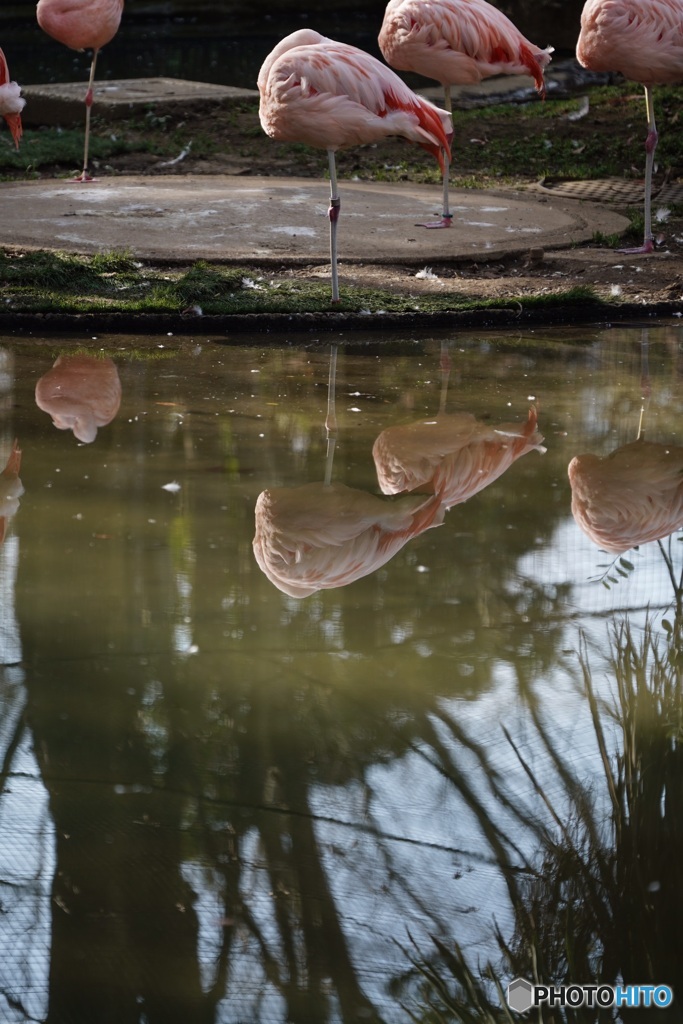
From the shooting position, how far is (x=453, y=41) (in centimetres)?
754

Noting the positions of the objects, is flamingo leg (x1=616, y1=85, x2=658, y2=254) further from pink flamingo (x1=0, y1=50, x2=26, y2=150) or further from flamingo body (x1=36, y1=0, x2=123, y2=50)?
flamingo body (x1=36, y1=0, x2=123, y2=50)

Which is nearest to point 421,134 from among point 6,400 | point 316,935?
point 6,400

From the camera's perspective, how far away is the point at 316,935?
2.15 m

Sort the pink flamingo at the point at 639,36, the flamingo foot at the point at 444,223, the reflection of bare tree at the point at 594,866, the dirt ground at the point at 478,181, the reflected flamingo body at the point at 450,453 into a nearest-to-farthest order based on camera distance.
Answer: the reflection of bare tree at the point at 594,866, the reflected flamingo body at the point at 450,453, the dirt ground at the point at 478,181, the pink flamingo at the point at 639,36, the flamingo foot at the point at 444,223

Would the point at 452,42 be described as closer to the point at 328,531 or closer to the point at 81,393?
the point at 81,393

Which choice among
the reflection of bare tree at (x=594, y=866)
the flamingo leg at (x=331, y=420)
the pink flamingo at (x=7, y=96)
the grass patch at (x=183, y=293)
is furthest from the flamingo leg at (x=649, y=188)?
the reflection of bare tree at (x=594, y=866)

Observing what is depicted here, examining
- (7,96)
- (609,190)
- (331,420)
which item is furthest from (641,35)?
(331,420)

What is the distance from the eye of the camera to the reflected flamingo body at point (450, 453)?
165 inches

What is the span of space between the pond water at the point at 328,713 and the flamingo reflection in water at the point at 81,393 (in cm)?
3

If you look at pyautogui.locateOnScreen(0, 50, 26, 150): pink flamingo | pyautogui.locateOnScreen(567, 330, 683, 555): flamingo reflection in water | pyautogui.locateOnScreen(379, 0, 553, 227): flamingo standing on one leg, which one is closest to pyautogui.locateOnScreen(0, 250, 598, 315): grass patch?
pyautogui.locateOnScreen(379, 0, 553, 227): flamingo standing on one leg

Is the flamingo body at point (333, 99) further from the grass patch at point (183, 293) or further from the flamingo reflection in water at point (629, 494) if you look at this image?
the flamingo reflection in water at point (629, 494)

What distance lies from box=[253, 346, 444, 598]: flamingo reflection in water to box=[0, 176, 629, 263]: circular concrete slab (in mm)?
3388

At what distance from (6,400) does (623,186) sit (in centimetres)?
597

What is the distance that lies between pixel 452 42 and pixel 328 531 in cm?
472
